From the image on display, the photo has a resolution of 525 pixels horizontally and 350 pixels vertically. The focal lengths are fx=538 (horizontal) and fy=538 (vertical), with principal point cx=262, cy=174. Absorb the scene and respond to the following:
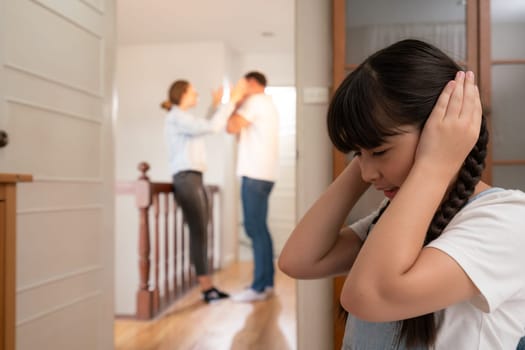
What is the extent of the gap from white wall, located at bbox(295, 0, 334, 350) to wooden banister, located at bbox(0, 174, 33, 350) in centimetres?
130

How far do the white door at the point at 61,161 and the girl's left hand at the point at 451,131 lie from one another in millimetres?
1527

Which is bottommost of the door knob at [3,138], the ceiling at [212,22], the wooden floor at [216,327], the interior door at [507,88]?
the wooden floor at [216,327]

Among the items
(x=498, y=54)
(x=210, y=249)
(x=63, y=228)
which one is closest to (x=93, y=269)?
(x=63, y=228)

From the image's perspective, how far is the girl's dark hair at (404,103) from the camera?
26.1 inches

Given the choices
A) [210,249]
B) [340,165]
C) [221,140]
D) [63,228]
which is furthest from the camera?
[221,140]

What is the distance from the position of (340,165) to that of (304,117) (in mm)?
275

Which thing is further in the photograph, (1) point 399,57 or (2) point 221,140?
(2) point 221,140

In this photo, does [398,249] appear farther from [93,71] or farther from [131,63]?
[131,63]

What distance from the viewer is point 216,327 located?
3.20 m

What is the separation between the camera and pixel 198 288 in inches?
180

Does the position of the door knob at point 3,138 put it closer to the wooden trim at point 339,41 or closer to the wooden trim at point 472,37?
the wooden trim at point 339,41

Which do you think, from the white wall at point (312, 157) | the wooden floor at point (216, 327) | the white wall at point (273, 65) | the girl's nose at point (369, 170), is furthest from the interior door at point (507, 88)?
the white wall at point (273, 65)

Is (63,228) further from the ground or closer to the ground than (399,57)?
closer to the ground

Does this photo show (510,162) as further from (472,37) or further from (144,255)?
(144,255)
